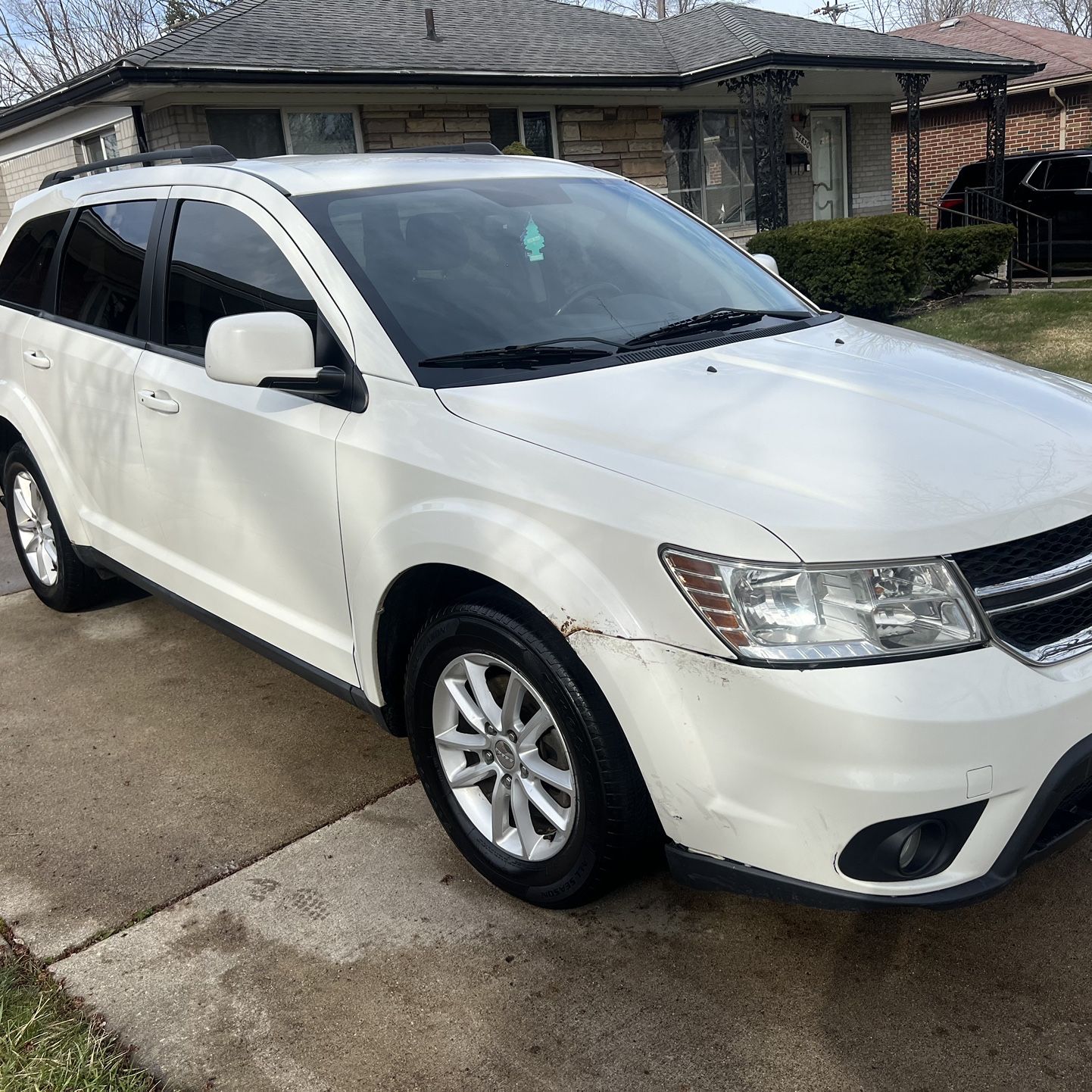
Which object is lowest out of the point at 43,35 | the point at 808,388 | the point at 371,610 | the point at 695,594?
the point at 371,610

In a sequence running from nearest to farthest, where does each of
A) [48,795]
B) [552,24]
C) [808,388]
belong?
[808,388], [48,795], [552,24]

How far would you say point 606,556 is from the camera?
2305 millimetres

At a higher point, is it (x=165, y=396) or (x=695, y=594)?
(x=165, y=396)

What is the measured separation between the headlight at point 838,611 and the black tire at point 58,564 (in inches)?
138

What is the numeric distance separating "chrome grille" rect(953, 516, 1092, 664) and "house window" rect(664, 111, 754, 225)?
16902 millimetres

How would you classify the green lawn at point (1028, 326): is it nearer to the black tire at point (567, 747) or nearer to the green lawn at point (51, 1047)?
the black tire at point (567, 747)

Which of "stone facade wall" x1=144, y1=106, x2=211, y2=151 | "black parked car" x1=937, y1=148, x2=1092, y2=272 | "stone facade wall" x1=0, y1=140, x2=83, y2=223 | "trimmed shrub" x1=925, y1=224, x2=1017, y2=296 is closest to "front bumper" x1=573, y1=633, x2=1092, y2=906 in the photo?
"stone facade wall" x1=144, y1=106, x2=211, y2=151

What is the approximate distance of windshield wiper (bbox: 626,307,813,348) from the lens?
315cm

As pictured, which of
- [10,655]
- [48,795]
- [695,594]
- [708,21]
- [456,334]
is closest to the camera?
[695,594]

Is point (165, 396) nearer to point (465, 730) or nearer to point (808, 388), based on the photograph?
point (465, 730)

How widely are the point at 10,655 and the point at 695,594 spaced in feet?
12.2

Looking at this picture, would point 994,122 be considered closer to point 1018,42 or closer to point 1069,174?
point 1069,174

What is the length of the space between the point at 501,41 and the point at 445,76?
2.46 m

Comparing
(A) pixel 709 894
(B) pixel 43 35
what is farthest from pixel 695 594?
(B) pixel 43 35
